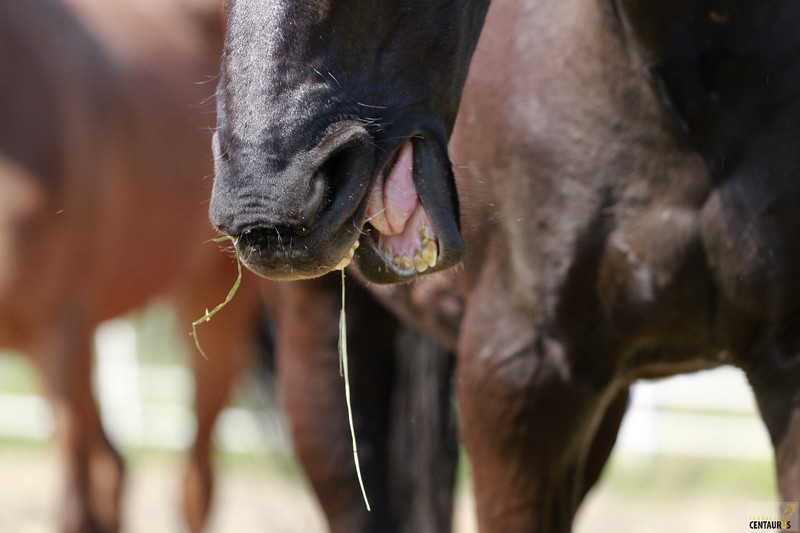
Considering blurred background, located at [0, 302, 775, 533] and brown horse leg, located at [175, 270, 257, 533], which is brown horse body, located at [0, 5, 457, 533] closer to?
brown horse leg, located at [175, 270, 257, 533]

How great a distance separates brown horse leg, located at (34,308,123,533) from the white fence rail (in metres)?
0.83

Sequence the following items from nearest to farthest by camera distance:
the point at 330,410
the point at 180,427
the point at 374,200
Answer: the point at 374,200
the point at 330,410
the point at 180,427

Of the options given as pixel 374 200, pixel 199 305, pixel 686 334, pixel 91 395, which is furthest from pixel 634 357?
pixel 199 305

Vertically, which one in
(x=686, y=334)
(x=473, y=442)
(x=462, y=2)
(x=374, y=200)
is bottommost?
(x=473, y=442)

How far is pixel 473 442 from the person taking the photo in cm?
203

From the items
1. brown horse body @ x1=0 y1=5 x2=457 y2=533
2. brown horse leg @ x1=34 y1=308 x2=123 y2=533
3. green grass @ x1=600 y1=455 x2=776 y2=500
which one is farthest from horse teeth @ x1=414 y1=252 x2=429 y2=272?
green grass @ x1=600 y1=455 x2=776 y2=500

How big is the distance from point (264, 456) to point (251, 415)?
472mm

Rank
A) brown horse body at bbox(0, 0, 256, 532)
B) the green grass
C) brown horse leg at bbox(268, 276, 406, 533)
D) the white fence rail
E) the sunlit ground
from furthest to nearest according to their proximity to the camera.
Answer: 1. the white fence rail
2. the green grass
3. the sunlit ground
4. brown horse body at bbox(0, 0, 256, 532)
5. brown horse leg at bbox(268, 276, 406, 533)

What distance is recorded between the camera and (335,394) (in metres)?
2.60

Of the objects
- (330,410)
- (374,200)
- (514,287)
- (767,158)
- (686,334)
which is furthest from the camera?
(330,410)

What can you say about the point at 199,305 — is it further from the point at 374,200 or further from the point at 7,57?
the point at 374,200

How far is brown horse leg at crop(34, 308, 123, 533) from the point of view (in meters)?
3.57

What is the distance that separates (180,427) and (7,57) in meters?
3.60

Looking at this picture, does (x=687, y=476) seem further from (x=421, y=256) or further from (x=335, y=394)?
(x=421, y=256)
